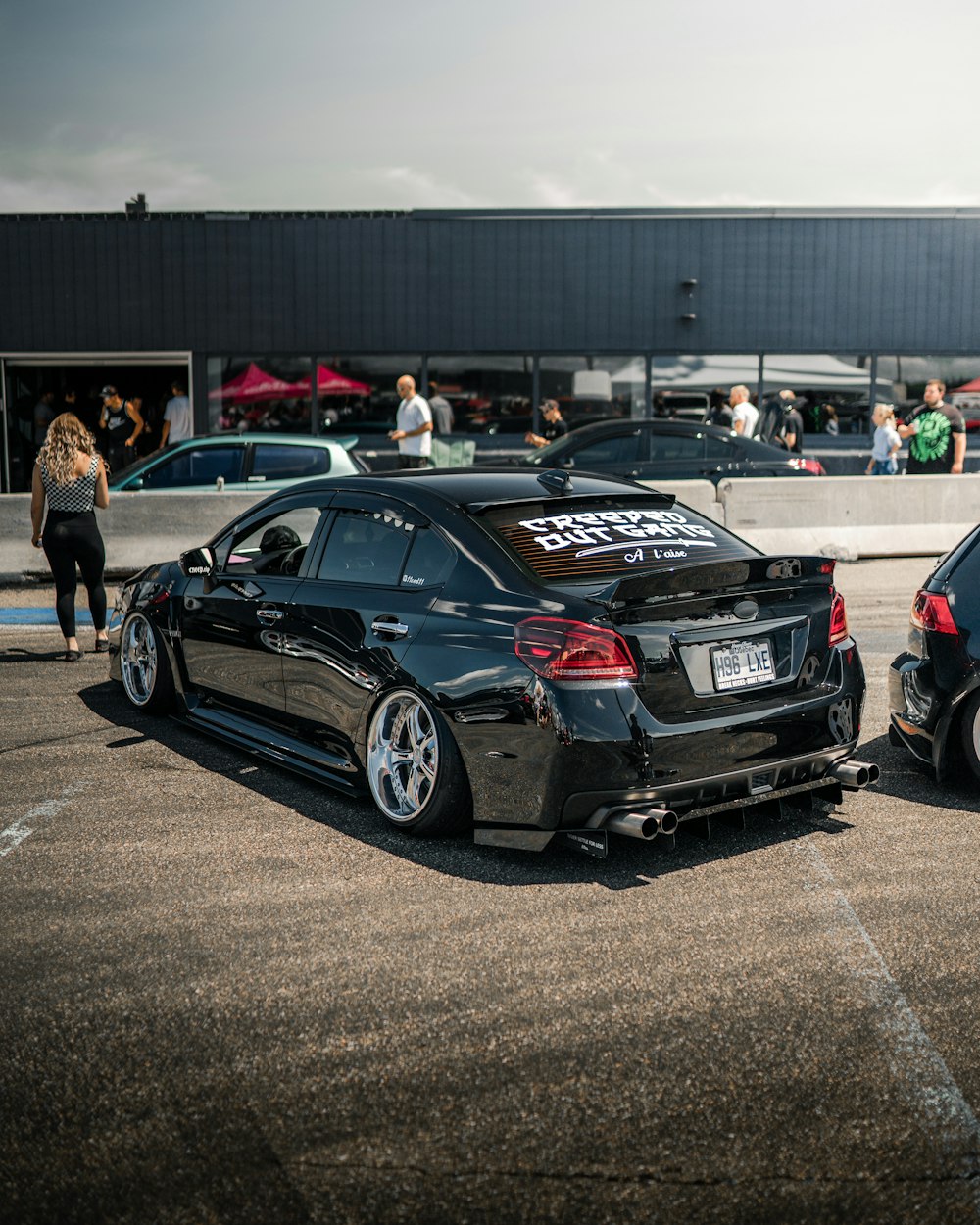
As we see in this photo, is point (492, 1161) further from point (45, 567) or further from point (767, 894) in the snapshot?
point (45, 567)

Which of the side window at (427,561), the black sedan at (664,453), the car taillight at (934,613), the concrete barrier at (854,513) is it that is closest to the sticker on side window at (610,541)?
the side window at (427,561)

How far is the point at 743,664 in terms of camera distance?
5.24 meters

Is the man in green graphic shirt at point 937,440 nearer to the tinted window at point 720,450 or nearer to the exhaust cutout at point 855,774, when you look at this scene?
the tinted window at point 720,450

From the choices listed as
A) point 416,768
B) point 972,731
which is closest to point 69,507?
→ point 416,768

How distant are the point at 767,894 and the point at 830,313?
21804 millimetres

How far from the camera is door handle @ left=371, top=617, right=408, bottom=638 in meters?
5.56

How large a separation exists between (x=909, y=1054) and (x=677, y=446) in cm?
1324

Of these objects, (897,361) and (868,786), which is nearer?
(868,786)

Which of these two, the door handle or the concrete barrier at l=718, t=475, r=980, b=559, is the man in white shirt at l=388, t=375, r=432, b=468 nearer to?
the concrete barrier at l=718, t=475, r=980, b=559

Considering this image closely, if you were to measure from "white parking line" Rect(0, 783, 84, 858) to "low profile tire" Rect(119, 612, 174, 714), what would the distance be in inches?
52.3

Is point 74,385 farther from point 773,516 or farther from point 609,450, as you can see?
point 773,516

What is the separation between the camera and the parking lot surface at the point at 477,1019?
9.88 feet

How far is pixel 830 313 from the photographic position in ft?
81.9

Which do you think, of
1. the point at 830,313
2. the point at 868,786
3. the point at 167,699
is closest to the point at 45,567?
the point at 167,699
